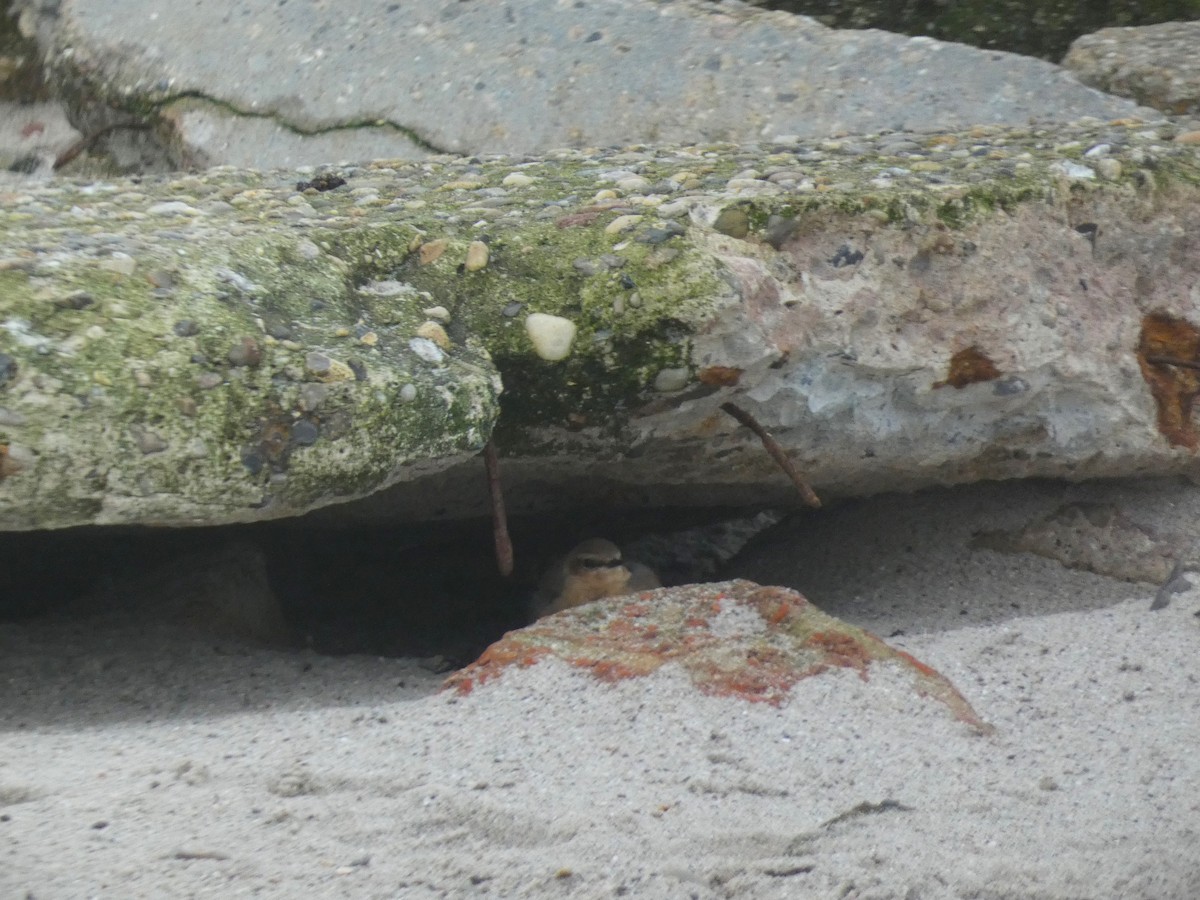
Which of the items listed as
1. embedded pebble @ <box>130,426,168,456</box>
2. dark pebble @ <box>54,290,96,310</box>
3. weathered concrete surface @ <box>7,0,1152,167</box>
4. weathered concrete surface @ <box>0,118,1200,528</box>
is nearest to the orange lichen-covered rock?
weathered concrete surface @ <box>0,118,1200,528</box>

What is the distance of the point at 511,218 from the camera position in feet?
11.4

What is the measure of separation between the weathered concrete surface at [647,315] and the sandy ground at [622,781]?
516mm

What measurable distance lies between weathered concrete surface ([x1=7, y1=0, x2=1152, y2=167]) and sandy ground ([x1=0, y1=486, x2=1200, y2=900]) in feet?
8.08

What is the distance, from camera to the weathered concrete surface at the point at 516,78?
17.1 feet

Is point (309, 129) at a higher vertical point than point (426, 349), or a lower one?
lower

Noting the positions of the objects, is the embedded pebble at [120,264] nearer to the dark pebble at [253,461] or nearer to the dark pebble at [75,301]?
the dark pebble at [75,301]

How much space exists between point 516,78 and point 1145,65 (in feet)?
7.53

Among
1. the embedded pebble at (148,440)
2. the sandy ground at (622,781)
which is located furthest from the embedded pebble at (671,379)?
the embedded pebble at (148,440)

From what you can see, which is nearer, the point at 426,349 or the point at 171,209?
the point at 426,349

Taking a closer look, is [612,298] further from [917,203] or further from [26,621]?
[26,621]

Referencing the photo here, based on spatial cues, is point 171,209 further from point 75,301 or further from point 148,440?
point 148,440

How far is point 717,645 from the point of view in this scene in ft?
9.43

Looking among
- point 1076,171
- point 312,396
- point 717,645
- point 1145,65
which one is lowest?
point 717,645

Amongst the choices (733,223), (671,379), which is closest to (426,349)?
(671,379)
